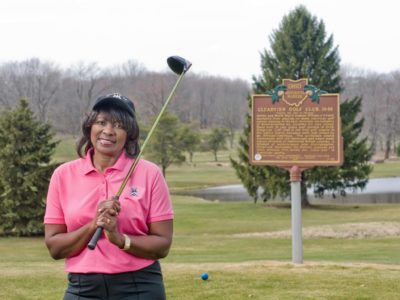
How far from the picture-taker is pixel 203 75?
132 metres

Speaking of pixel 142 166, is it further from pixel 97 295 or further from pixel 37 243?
pixel 37 243

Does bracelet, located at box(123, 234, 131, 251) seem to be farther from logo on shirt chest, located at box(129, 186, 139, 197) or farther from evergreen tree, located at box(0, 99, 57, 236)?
evergreen tree, located at box(0, 99, 57, 236)

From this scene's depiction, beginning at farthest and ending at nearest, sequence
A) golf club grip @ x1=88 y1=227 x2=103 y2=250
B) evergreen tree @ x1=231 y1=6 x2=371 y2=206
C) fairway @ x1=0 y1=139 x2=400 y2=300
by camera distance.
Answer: evergreen tree @ x1=231 y1=6 x2=371 y2=206
fairway @ x1=0 y1=139 x2=400 y2=300
golf club grip @ x1=88 y1=227 x2=103 y2=250

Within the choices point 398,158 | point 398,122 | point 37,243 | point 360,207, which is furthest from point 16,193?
point 398,122

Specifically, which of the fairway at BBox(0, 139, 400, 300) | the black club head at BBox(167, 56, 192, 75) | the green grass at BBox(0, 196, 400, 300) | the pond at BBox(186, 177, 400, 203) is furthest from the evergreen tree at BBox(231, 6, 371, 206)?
the black club head at BBox(167, 56, 192, 75)

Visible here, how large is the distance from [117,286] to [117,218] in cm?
34

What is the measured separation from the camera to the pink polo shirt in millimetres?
3273

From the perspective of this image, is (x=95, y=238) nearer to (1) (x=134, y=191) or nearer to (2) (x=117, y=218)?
(2) (x=117, y=218)

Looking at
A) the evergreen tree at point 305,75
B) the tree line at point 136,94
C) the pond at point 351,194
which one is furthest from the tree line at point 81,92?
the evergreen tree at point 305,75

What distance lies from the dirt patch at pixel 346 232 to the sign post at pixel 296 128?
33.6 ft

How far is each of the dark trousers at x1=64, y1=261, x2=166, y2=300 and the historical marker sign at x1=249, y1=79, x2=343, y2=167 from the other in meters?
10.4

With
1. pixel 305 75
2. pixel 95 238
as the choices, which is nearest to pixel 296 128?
pixel 95 238

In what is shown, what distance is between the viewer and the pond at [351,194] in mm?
40312

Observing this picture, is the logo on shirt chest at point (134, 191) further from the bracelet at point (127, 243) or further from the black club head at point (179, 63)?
the black club head at point (179, 63)
